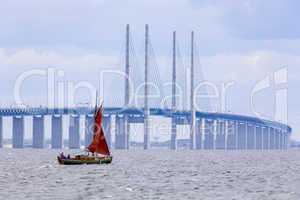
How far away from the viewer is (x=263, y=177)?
77.1 m

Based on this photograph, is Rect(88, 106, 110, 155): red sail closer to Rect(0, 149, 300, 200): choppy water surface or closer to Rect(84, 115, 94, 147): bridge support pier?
Rect(0, 149, 300, 200): choppy water surface

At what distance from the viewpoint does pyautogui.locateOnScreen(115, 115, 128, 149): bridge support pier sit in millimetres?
191250

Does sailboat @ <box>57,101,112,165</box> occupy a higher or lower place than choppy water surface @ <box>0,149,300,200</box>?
higher

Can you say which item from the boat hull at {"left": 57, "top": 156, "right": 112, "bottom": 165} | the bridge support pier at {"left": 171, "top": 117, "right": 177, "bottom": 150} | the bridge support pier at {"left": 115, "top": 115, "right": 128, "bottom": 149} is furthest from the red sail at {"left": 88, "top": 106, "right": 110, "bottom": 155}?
the bridge support pier at {"left": 171, "top": 117, "right": 177, "bottom": 150}

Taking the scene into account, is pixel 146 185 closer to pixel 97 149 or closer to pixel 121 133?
pixel 97 149

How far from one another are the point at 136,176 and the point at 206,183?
33.9 ft

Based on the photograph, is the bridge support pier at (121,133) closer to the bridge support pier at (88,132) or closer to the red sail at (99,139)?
the bridge support pier at (88,132)

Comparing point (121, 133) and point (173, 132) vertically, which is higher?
point (173, 132)

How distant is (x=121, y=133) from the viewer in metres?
193

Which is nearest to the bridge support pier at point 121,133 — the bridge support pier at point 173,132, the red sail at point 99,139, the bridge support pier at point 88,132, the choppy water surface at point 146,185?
the bridge support pier at point 88,132

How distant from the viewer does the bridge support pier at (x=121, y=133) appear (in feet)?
627

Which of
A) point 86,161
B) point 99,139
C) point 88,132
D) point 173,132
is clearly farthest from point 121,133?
point 99,139

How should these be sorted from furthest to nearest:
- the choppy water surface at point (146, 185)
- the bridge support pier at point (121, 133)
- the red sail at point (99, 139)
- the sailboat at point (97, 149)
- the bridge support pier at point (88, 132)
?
1. the bridge support pier at point (88, 132)
2. the bridge support pier at point (121, 133)
3. the sailboat at point (97, 149)
4. the red sail at point (99, 139)
5. the choppy water surface at point (146, 185)

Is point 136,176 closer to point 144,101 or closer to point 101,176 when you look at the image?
point 101,176
